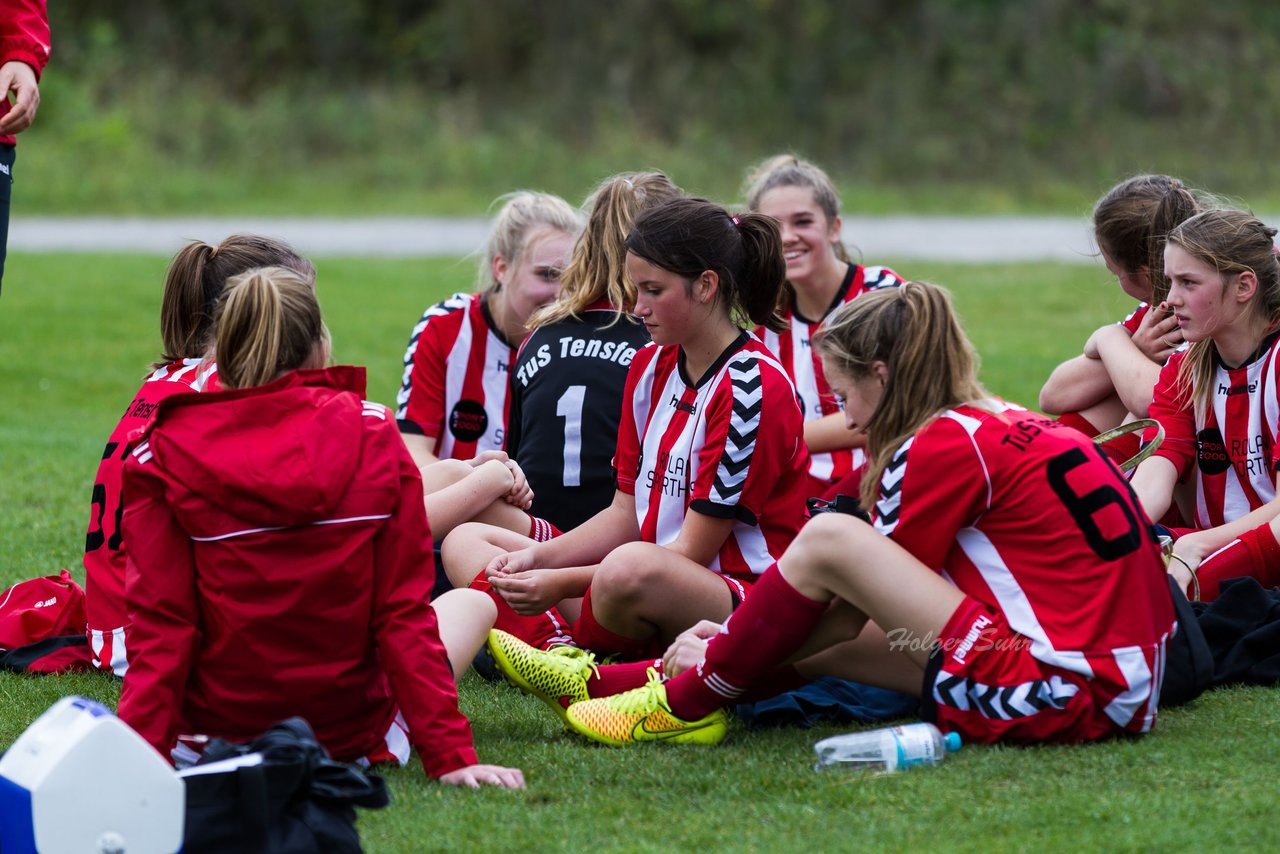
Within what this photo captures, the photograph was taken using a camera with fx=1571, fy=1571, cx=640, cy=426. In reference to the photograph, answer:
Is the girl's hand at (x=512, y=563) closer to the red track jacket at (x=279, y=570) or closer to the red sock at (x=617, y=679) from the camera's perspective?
the red sock at (x=617, y=679)

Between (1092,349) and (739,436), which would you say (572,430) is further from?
(1092,349)

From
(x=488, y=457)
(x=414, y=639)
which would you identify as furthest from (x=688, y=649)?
(x=488, y=457)

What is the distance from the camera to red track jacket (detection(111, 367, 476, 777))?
3.08 m

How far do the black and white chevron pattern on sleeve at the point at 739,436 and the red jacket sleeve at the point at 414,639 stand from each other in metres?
0.94

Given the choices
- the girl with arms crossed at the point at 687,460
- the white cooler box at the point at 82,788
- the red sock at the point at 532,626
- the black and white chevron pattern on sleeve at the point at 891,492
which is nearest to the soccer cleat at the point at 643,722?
the girl with arms crossed at the point at 687,460

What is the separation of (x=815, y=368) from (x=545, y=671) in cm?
223

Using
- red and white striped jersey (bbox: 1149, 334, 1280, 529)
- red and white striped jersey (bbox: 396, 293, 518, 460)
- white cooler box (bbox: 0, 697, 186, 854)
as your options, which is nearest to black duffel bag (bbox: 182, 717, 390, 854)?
white cooler box (bbox: 0, 697, 186, 854)

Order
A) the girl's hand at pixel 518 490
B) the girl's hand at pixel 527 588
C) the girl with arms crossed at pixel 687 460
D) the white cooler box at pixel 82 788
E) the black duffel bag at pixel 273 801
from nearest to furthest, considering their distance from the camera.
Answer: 1. the white cooler box at pixel 82 788
2. the black duffel bag at pixel 273 801
3. the girl with arms crossed at pixel 687 460
4. the girl's hand at pixel 527 588
5. the girl's hand at pixel 518 490

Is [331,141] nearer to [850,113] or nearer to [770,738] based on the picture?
[850,113]

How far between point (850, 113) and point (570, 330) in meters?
17.3

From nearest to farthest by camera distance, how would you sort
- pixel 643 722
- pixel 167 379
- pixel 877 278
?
pixel 643 722 < pixel 167 379 < pixel 877 278

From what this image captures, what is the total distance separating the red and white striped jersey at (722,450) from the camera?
3.91 meters

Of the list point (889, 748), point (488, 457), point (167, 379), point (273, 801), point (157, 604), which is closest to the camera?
point (273, 801)

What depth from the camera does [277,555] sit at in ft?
10.4
